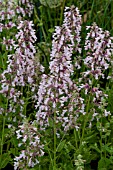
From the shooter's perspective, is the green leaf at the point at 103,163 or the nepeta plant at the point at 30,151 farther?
the green leaf at the point at 103,163

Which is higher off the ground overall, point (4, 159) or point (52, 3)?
point (52, 3)

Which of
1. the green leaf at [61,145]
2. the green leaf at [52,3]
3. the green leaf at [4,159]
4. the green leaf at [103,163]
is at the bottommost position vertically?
the green leaf at [103,163]

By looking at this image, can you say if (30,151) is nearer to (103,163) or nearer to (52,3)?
(103,163)

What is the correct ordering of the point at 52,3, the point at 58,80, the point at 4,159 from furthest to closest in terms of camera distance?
the point at 52,3 < the point at 4,159 < the point at 58,80

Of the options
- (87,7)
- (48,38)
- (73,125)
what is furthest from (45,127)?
(87,7)

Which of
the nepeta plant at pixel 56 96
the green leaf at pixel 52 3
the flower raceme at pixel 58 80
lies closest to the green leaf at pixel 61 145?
the nepeta plant at pixel 56 96

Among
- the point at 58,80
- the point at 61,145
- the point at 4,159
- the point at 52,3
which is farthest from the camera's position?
the point at 52,3

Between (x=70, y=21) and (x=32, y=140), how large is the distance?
904mm

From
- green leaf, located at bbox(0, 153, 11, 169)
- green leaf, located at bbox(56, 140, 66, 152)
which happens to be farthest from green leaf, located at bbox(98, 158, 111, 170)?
green leaf, located at bbox(0, 153, 11, 169)

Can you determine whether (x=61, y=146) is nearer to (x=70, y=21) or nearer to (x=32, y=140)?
Answer: (x=32, y=140)

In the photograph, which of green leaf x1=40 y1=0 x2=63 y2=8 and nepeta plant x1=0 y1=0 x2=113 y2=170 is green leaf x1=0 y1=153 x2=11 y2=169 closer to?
nepeta plant x1=0 y1=0 x2=113 y2=170

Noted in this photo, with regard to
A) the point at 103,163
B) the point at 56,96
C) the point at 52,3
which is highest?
the point at 52,3

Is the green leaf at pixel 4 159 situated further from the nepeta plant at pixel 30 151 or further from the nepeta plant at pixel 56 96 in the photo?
the nepeta plant at pixel 30 151

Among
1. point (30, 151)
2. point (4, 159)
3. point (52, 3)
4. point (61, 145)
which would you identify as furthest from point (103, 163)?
point (52, 3)
